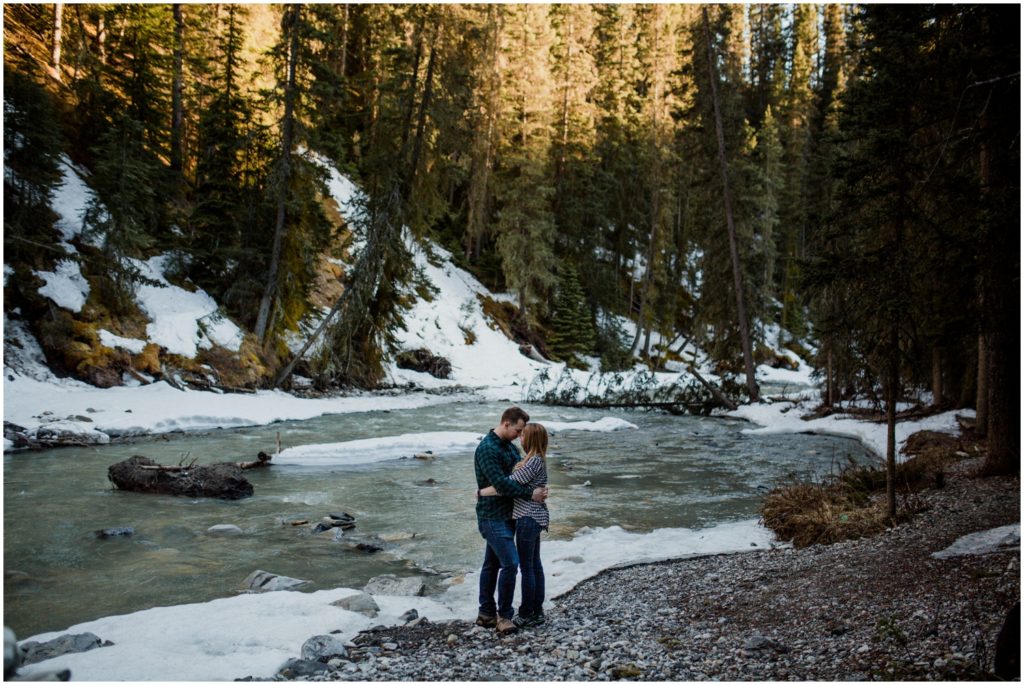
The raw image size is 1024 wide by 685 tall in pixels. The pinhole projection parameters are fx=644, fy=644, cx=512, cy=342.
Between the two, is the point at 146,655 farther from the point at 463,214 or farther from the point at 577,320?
the point at 463,214

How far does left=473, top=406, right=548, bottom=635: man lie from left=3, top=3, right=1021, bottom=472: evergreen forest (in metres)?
4.71

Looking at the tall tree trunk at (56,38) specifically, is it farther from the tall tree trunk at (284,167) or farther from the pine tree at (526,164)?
the pine tree at (526,164)

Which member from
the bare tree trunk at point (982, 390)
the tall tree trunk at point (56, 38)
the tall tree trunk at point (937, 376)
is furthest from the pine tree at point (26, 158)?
the tall tree trunk at point (937, 376)

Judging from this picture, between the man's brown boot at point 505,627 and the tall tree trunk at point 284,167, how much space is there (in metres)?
20.6

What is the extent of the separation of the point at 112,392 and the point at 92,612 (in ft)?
43.7

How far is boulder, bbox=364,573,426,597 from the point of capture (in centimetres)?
682

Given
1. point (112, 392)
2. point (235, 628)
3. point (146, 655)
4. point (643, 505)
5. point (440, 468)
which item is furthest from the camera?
point (112, 392)

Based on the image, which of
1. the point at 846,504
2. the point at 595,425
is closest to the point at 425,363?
the point at 595,425

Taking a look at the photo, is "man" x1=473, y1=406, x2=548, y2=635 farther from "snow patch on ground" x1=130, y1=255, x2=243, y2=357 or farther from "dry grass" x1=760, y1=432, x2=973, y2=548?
"snow patch on ground" x1=130, y1=255, x2=243, y2=357

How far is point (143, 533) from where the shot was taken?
8758 millimetres

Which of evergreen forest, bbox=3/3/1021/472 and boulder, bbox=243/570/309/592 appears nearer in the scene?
boulder, bbox=243/570/309/592

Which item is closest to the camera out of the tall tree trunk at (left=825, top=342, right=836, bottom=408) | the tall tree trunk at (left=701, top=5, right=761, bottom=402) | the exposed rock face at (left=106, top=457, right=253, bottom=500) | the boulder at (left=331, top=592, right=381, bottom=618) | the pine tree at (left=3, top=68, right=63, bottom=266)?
the boulder at (left=331, top=592, right=381, bottom=618)

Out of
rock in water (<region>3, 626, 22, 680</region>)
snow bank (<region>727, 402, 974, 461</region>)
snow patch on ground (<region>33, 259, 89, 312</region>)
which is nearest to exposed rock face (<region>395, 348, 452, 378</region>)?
snow patch on ground (<region>33, 259, 89, 312</region>)

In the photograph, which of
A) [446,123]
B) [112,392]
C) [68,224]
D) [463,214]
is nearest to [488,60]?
[463,214]
